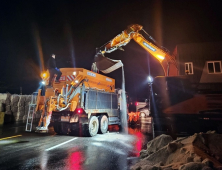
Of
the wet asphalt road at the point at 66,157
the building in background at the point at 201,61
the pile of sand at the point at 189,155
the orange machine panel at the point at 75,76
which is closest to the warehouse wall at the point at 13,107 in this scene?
the orange machine panel at the point at 75,76

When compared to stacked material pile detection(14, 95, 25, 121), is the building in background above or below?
above

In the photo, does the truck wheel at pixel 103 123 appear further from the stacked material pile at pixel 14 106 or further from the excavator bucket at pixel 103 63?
the stacked material pile at pixel 14 106

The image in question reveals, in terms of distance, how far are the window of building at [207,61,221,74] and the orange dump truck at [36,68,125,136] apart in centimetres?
940

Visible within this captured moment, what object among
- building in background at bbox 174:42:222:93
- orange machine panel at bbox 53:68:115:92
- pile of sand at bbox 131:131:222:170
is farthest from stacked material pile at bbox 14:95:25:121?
building in background at bbox 174:42:222:93

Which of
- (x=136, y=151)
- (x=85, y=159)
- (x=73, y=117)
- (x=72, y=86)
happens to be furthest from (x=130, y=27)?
(x=85, y=159)

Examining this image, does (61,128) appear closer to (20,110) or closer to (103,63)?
(103,63)

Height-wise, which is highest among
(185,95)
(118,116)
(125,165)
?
(185,95)

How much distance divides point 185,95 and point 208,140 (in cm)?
283

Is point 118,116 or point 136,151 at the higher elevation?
point 118,116

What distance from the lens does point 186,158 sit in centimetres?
348

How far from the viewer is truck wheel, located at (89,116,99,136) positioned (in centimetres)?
839

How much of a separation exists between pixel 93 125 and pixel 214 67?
10951mm

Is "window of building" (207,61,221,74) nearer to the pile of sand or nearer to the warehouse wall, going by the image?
the pile of sand

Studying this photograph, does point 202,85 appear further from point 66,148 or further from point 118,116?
point 66,148
